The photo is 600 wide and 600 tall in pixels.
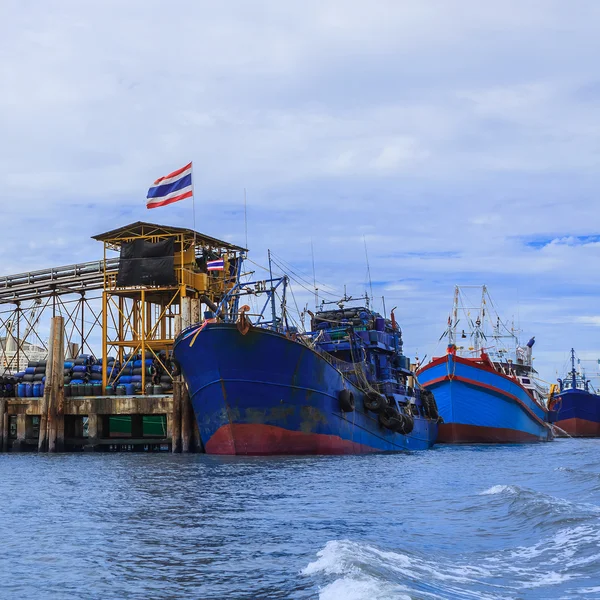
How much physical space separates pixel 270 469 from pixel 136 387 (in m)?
16.0

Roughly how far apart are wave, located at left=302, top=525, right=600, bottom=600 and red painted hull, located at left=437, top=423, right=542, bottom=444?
4180cm

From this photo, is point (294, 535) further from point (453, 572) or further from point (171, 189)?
point (171, 189)

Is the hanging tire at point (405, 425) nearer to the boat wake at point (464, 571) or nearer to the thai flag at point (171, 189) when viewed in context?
the thai flag at point (171, 189)

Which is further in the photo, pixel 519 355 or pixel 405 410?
pixel 519 355

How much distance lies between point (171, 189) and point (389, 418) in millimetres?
15887

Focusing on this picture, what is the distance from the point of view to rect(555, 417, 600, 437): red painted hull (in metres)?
92.1

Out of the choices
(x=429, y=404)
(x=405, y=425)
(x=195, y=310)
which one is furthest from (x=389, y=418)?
(x=195, y=310)

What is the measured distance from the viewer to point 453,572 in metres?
13.3

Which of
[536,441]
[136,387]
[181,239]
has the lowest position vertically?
[536,441]

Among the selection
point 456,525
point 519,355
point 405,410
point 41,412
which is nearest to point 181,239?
point 41,412

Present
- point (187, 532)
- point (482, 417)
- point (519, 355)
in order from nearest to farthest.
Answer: point (187, 532)
point (482, 417)
point (519, 355)

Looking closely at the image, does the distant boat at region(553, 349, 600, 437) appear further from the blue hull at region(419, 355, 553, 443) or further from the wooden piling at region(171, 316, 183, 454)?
the wooden piling at region(171, 316, 183, 454)

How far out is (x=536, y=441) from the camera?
63656 millimetres

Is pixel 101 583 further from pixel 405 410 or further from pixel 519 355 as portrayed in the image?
pixel 519 355
